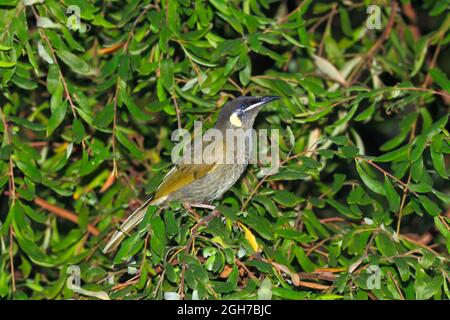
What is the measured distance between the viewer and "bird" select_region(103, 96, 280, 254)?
476cm

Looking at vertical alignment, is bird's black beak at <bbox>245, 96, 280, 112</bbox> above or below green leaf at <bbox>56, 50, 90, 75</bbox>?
below

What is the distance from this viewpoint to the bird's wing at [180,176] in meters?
4.81

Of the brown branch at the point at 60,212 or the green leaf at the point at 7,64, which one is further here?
the brown branch at the point at 60,212

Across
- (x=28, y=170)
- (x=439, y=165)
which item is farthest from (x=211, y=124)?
(x=439, y=165)

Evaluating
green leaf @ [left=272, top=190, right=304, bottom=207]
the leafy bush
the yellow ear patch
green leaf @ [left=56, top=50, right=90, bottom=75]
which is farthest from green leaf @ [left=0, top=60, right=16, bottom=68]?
green leaf @ [left=272, top=190, right=304, bottom=207]

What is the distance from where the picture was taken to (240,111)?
487cm

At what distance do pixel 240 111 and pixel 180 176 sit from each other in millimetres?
522

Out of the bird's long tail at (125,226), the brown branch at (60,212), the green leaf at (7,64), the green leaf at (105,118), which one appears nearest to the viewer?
the green leaf at (7,64)

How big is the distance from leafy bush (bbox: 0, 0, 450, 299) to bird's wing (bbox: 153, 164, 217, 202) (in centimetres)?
7

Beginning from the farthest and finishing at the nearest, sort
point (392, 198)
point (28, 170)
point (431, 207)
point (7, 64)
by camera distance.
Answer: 1. point (28, 170)
2. point (7, 64)
3. point (392, 198)
4. point (431, 207)

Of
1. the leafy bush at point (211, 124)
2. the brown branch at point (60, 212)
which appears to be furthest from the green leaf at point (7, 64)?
the brown branch at point (60, 212)

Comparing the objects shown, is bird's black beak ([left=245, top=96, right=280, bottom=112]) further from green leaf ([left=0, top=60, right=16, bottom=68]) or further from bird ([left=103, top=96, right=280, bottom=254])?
green leaf ([left=0, top=60, right=16, bottom=68])

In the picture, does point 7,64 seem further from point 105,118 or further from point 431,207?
point 431,207

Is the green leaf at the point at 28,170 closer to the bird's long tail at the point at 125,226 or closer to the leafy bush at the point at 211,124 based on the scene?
the leafy bush at the point at 211,124
